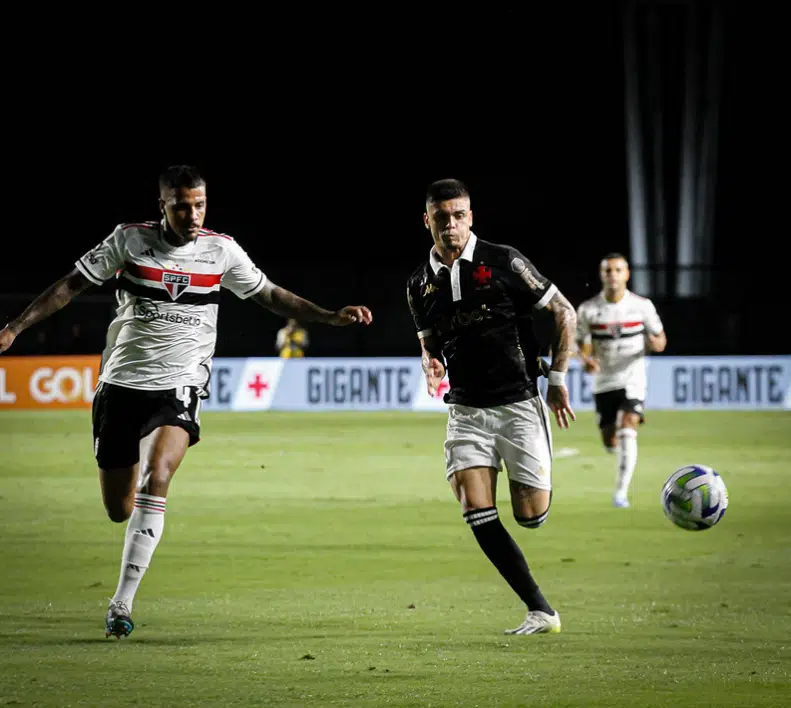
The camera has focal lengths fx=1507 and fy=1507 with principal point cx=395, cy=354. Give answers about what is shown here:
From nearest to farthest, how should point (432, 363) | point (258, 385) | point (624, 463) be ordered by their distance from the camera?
A: point (432, 363)
point (624, 463)
point (258, 385)

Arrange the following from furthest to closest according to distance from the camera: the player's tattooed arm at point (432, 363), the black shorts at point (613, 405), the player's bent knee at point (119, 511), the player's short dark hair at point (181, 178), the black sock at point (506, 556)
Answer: the black shorts at point (613, 405), the player's bent knee at point (119, 511), the player's tattooed arm at point (432, 363), the player's short dark hair at point (181, 178), the black sock at point (506, 556)

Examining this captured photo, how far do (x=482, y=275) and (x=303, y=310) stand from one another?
3.30ft

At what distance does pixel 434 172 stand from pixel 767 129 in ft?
32.7

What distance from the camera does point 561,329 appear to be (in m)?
7.56

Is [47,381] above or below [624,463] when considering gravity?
below

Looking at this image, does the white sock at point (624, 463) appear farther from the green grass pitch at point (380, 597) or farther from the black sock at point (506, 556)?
the black sock at point (506, 556)

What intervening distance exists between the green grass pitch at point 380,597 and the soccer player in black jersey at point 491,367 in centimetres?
68

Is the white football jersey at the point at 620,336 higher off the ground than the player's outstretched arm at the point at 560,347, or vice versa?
the player's outstretched arm at the point at 560,347

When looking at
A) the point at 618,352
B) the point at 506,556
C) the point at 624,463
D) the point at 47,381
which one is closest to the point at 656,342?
the point at 618,352

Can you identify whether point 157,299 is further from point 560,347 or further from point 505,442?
point 560,347

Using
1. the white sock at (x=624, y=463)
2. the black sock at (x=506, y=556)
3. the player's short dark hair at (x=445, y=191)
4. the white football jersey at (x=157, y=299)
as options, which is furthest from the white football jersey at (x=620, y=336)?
the white football jersey at (x=157, y=299)

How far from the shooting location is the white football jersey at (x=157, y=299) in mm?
7570

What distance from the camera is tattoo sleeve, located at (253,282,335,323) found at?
26.0 ft

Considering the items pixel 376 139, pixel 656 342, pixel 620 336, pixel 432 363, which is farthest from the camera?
pixel 376 139
